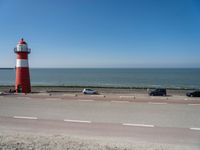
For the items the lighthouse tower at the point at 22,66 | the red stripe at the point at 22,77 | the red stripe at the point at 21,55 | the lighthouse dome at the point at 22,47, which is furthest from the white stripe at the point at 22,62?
the lighthouse dome at the point at 22,47

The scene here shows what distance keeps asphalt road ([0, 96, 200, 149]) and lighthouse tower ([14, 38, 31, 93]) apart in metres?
13.9

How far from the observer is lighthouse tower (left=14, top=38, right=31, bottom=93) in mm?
30656

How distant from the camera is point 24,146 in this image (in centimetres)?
791

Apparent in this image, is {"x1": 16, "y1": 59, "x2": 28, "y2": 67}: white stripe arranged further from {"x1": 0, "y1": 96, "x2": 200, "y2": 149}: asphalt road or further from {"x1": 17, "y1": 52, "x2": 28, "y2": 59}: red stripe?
{"x1": 0, "y1": 96, "x2": 200, "y2": 149}: asphalt road

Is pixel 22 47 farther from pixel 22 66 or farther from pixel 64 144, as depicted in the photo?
pixel 64 144

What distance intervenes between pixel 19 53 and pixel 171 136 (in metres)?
24.0

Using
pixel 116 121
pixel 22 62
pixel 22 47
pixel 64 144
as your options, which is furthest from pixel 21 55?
pixel 64 144

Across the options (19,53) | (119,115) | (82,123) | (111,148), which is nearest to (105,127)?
(82,123)

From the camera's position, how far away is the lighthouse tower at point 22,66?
30.7m

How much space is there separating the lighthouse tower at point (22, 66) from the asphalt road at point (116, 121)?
13929 mm

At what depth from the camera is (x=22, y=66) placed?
3097 centimetres

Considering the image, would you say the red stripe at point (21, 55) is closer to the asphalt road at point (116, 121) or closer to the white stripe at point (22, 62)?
the white stripe at point (22, 62)

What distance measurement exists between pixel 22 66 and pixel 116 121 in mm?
20609

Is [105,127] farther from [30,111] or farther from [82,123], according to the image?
[30,111]
